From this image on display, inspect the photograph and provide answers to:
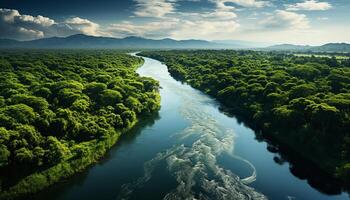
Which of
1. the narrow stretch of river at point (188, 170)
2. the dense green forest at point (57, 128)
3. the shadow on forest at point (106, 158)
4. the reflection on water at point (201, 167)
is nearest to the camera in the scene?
the dense green forest at point (57, 128)

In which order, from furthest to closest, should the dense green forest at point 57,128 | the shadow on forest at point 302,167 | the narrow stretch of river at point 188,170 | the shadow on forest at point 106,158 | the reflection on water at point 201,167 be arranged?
the shadow on forest at point 302,167, the narrow stretch of river at point 188,170, the reflection on water at point 201,167, the shadow on forest at point 106,158, the dense green forest at point 57,128

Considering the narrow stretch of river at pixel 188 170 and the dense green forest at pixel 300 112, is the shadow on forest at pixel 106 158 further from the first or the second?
the dense green forest at pixel 300 112

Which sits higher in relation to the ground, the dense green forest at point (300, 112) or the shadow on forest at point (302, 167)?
the dense green forest at point (300, 112)

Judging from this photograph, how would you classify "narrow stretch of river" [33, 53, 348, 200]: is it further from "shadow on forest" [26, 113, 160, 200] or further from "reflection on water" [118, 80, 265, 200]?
"shadow on forest" [26, 113, 160, 200]

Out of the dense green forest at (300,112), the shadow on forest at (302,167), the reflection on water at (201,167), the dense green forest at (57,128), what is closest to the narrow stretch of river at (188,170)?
the reflection on water at (201,167)

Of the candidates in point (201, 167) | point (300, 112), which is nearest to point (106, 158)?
point (201, 167)

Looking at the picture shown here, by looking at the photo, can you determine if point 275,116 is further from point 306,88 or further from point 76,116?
point 76,116

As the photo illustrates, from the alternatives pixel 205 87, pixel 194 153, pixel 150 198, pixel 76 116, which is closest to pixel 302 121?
pixel 194 153

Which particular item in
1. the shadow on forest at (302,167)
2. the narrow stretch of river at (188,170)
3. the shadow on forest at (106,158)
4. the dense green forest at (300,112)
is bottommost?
the shadow on forest at (302,167)
